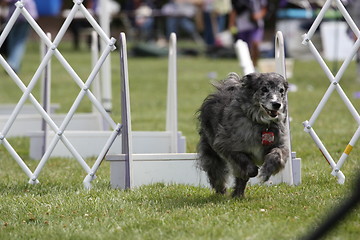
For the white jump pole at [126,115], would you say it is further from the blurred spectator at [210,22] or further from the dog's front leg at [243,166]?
the blurred spectator at [210,22]

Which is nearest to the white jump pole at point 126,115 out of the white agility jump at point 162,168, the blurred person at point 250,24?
the white agility jump at point 162,168

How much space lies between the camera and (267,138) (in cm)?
517

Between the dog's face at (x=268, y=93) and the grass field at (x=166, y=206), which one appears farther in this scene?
the dog's face at (x=268, y=93)

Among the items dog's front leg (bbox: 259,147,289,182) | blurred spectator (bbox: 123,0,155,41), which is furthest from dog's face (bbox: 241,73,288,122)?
blurred spectator (bbox: 123,0,155,41)

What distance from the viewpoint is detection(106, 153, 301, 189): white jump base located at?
595 cm

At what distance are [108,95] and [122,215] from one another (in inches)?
218

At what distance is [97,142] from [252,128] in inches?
120

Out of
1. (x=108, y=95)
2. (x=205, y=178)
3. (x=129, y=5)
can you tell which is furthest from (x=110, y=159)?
(x=129, y=5)

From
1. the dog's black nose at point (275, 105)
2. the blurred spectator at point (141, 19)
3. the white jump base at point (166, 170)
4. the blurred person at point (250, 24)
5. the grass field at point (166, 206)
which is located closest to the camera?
the grass field at point (166, 206)

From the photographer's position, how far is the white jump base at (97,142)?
7.72 metres

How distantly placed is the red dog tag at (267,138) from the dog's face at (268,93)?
0.09 m

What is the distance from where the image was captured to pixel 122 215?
16.0 ft

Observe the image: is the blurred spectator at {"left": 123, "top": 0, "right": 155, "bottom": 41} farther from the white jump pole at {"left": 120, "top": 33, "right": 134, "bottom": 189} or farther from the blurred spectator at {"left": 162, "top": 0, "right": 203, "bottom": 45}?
the white jump pole at {"left": 120, "top": 33, "right": 134, "bottom": 189}

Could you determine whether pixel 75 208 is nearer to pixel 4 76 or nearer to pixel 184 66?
pixel 4 76
